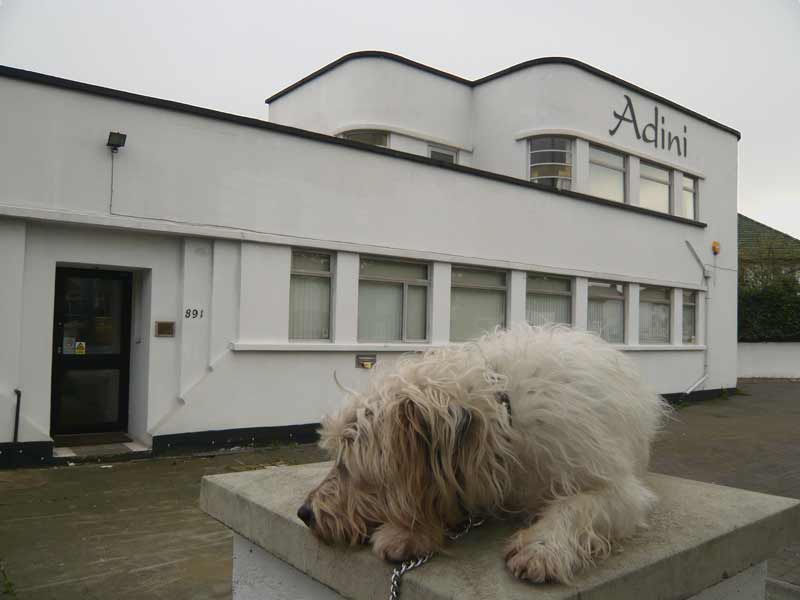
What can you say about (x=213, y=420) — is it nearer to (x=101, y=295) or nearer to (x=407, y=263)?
(x=101, y=295)

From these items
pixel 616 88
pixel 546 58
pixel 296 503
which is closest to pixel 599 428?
pixel 296 503

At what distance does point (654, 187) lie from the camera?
56.7 ft

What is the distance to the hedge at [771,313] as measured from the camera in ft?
82.3

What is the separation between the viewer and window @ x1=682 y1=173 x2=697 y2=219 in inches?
712

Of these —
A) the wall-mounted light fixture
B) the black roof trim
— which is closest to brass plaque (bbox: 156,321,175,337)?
the wall-mounted light fixture

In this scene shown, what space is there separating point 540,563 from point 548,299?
41.2 ft

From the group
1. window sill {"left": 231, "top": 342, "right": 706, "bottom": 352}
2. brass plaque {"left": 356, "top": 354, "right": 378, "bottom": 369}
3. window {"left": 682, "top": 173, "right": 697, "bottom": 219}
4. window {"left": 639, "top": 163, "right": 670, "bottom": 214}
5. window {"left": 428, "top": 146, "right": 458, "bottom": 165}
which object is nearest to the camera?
window sill {"left": 231, "top": 342, "right": 706, "bottom": 352}

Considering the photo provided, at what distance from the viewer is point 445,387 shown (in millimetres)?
1938

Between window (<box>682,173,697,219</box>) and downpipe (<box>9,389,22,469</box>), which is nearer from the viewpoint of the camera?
downpipe (<box>9,389,22,469</box>)

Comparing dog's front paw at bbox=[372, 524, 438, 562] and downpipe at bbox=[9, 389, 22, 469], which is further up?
dog's front paw at bbox=[372, 524, 438, 562]

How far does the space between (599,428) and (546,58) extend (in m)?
14.6

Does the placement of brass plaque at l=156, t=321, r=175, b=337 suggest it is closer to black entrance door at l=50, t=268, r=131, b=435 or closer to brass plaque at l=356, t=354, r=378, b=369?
black entrance door at l=50, t=268, r=131, b=435

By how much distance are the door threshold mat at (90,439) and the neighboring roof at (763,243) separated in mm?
29599

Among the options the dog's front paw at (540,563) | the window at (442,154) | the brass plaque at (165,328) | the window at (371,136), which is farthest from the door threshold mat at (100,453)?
the window at (442,154)
